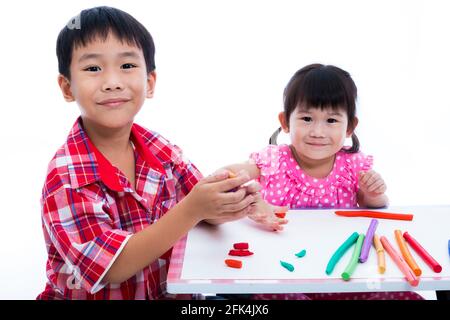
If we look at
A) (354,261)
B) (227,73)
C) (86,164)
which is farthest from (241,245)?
(227,73)

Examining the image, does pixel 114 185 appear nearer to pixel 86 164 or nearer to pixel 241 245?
pixel 86 164

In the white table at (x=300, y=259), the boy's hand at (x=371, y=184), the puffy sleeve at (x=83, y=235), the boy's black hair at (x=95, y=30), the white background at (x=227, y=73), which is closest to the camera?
the white table at (x=300, y=259)

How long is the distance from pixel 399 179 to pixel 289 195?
98 centimetres

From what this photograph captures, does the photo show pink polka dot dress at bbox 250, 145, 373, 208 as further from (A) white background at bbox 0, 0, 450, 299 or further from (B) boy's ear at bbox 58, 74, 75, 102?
(A) white background at bbox 0, 0, 450, 299

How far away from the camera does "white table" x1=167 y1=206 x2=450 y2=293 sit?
812mm

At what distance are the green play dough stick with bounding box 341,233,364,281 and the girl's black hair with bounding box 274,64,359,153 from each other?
0.39 metres

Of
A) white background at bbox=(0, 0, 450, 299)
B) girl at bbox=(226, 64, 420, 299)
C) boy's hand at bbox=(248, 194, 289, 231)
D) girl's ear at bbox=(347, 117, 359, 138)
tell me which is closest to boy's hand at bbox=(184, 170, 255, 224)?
boy's hand at bbox=(248, 194, 289, 231)

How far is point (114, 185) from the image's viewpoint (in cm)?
101

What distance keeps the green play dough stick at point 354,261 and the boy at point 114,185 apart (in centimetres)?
18

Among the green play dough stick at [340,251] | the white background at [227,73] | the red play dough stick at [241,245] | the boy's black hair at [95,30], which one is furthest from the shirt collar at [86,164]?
the white background at [227,73]

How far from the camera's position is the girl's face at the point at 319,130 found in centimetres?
126

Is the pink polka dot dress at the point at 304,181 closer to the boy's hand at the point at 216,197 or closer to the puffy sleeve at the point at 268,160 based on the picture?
the puffy sleeve at the point at 268,160

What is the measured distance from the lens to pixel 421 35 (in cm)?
209

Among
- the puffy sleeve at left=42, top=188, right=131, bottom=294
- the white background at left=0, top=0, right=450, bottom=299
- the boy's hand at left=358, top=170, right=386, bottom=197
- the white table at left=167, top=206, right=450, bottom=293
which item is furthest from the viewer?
the white background at left=0, top=0, right=450, bottom=299
